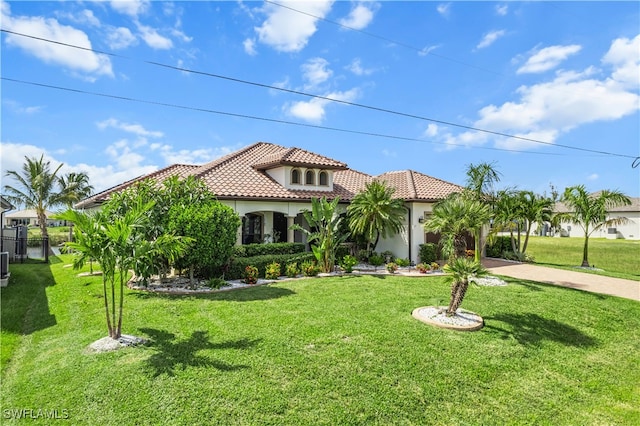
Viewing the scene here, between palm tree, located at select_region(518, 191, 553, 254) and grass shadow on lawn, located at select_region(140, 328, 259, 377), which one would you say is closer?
grass shadow on lawn, located at select_region(140, 328, 259, 377)

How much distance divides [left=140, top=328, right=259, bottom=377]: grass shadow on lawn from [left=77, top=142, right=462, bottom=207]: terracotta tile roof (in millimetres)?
8666

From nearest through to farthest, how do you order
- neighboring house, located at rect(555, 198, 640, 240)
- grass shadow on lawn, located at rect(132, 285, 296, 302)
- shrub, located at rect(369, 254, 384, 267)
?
grass shadow on lawn, located at rect(132, 285, 296, 302) → shrub, located at rect(369, 254, 384, 267) → neighboring house, located at rect(555, 198, 640, 240)

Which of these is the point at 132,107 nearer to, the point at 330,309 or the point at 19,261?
the point at 330,309

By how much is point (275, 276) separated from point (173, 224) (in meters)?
4.84

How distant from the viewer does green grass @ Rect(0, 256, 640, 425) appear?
17.0ft

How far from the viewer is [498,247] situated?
2319cm

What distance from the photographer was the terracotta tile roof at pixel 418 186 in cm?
1886

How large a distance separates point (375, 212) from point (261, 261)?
20.0 feet

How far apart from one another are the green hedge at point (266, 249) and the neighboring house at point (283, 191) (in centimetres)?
172

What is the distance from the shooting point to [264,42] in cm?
1282

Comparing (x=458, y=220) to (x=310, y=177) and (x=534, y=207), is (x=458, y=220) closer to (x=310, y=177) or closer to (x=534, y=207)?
(x=310, y=177)

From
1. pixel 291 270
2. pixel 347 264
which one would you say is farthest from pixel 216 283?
pixel 347 264

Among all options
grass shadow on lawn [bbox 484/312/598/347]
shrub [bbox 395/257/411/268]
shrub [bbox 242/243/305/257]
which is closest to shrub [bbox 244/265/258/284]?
shrub [bbox 242/243/305/257]

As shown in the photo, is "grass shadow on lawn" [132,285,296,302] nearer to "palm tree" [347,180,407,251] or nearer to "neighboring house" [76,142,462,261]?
"neighboring house" [76,142,462,261]
